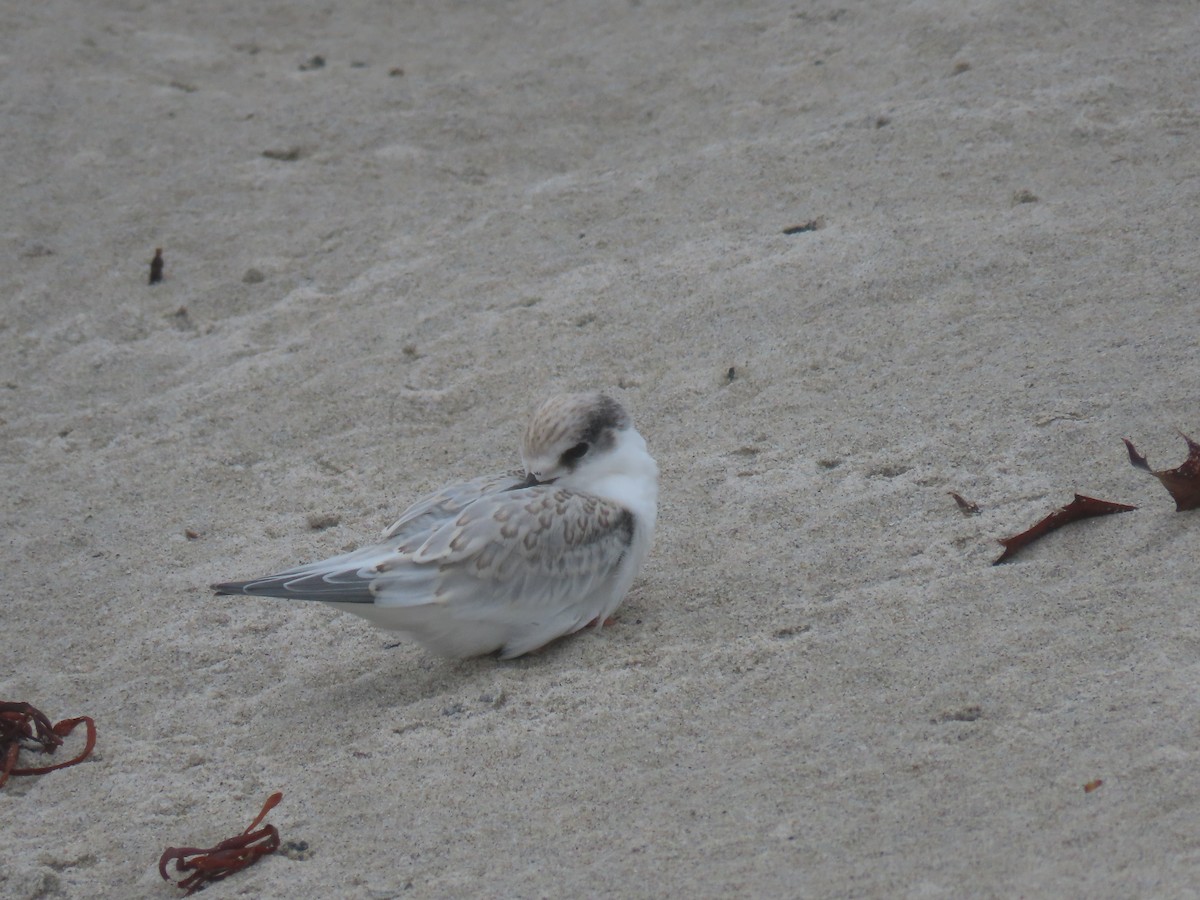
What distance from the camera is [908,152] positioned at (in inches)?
230

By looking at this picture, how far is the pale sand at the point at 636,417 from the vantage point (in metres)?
2.90

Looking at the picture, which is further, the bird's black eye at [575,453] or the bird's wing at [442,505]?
the bird's black eye at [575,453]

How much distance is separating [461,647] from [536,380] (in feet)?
5.30

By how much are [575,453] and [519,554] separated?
0.37 m

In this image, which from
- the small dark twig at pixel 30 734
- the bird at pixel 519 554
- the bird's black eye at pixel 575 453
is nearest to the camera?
the small dark twig at pixel 30 734

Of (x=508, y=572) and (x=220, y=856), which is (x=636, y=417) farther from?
(x=220, y=856)

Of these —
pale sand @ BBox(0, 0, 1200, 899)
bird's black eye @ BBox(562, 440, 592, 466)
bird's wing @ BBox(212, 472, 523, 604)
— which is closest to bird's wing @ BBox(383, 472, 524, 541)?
bird's wing @ BBox(212, 472, 523, 604)

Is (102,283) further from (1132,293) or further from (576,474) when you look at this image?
(1132,293)

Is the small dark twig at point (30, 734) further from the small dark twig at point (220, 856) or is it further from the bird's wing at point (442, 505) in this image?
the bird's wing at point (442, 505)

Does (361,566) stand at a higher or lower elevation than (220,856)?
higher

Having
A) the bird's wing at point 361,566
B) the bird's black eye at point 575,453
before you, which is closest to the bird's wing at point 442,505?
the bird's wing at point 361,566

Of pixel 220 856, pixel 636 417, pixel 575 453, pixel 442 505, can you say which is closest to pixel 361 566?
pixel 442 505

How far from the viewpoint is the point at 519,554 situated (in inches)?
145

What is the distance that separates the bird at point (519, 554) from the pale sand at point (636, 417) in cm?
13
